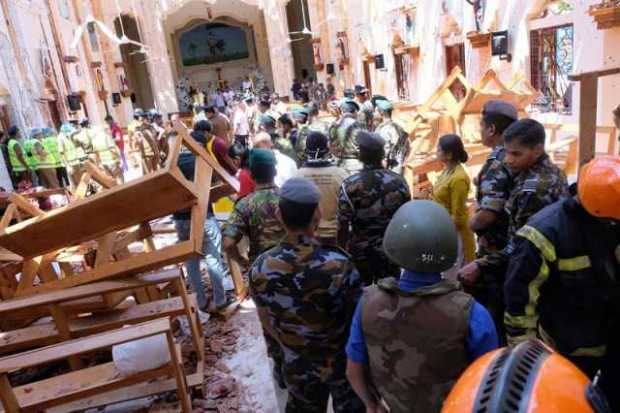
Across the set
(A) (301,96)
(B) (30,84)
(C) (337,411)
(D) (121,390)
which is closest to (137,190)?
(D) (121,390)

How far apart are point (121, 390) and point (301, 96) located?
19229mm

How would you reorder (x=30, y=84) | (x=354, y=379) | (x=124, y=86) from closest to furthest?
(x=354, y=379) → (x=30, y=84) → (x=124, y=86)

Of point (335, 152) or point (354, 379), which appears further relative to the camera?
point (335, 152)

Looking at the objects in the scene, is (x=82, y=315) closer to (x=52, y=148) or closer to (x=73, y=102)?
A: (x=52, y=148)

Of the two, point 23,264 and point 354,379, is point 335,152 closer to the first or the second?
point 23,264

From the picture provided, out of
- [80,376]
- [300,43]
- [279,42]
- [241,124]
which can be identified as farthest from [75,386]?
[300,43]

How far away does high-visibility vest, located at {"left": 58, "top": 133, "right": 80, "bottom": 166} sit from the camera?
29.8ft

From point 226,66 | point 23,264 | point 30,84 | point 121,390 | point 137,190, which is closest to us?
point 137,190

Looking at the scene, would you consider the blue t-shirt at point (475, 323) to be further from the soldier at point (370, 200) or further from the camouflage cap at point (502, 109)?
the camouflage cap at point (502, 109)

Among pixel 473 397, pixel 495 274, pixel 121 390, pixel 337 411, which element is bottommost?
pixel 121 390

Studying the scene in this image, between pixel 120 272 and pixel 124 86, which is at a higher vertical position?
pixel 124 86

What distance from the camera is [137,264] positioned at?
3053 millimetres

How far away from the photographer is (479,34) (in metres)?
9.55

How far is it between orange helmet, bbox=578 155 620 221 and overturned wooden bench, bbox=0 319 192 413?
7.35 ft
